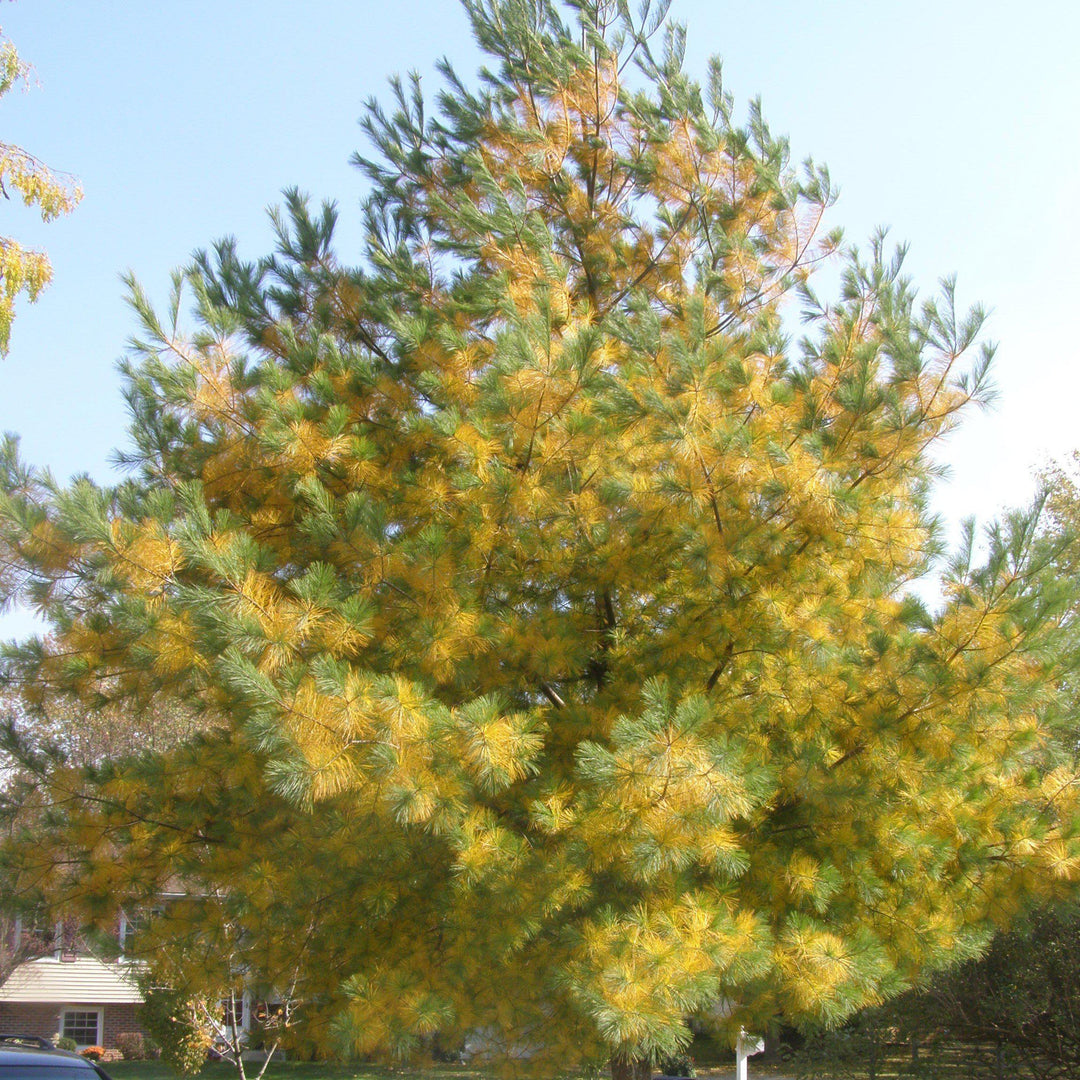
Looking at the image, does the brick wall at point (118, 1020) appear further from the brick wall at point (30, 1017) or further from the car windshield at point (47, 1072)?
the car windshield at point (47, 1072)

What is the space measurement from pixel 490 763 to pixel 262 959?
7.50ft

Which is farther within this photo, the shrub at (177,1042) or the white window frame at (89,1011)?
the white window frame at (89,1011)

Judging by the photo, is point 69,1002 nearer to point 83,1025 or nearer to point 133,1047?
point 83,1025

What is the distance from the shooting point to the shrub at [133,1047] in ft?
75.9

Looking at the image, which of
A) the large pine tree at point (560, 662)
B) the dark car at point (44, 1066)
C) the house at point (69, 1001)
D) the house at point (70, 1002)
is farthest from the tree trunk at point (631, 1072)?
the house at point (69, 1001)

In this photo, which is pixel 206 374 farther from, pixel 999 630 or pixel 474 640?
pixel 999 630

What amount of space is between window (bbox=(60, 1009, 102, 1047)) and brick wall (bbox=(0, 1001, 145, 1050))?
0.18 m

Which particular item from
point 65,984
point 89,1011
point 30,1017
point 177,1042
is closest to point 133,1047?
point 89,1011

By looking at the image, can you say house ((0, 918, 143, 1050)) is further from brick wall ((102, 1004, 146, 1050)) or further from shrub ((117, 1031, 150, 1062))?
shrub ((117, 1031, 150, 1062))

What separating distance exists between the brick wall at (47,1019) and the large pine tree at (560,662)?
69.6 feet

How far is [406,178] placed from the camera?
7.20 meters

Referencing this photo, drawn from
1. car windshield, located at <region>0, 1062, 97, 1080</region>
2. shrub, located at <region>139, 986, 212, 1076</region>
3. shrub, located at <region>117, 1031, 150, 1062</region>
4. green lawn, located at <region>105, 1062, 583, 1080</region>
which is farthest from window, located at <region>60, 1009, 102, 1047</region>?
car windshield, located at <region>0, 1062, 97, 1080</region>

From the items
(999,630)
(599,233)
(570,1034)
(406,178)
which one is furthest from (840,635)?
(406,178)

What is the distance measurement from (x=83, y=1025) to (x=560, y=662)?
79.6 feet
